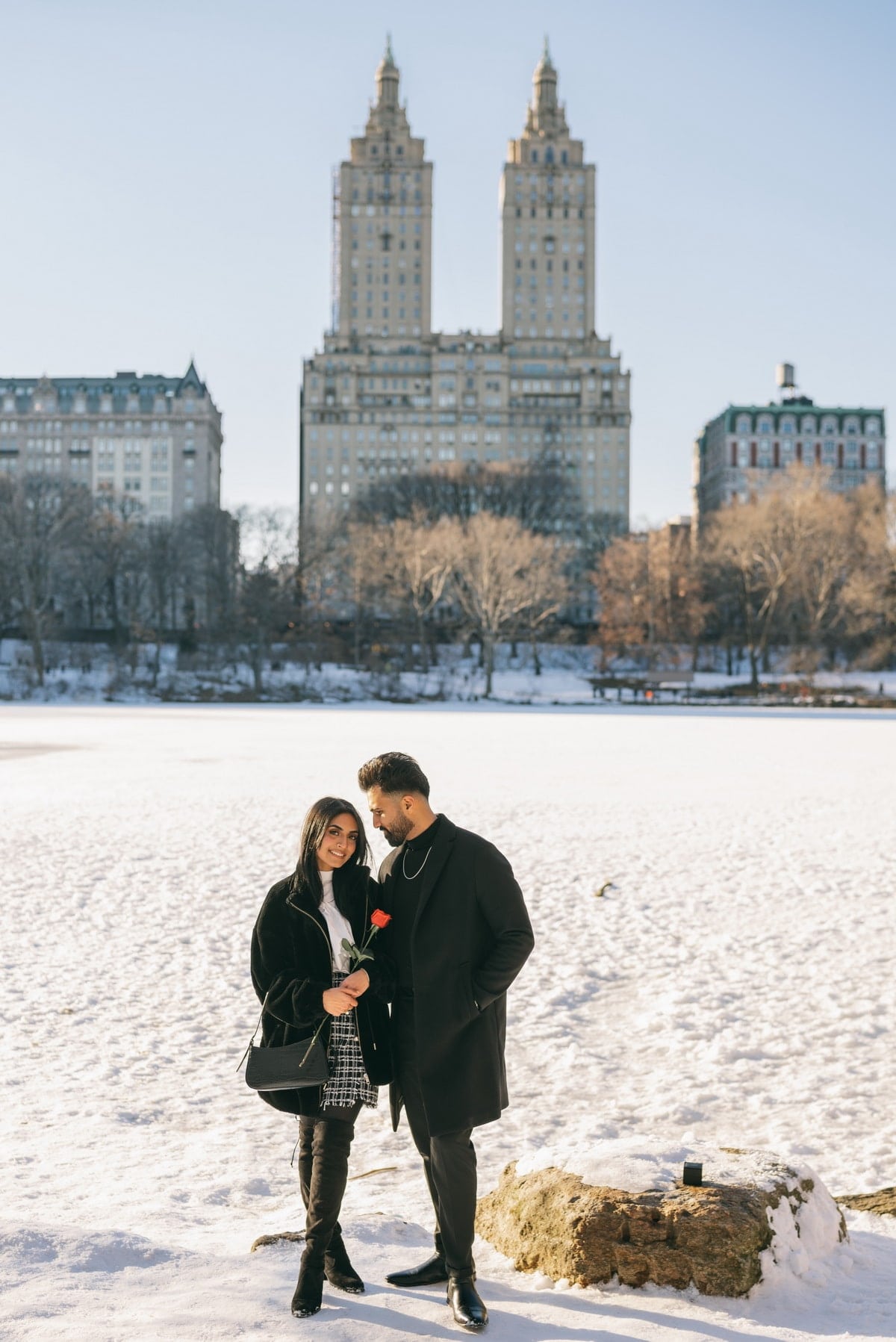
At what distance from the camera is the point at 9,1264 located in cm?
443

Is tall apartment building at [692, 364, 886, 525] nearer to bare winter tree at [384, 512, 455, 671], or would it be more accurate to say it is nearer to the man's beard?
bare winter tree at [384, 512, 455, 671]

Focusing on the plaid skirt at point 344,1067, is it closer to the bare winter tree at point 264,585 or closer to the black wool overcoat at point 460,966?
the black wool overcoat at point 460,966

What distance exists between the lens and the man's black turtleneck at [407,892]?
14.1 feet

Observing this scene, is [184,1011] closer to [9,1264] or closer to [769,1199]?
[9,1264]

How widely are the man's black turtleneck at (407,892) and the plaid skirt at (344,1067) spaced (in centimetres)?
21

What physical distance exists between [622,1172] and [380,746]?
80.1 ft

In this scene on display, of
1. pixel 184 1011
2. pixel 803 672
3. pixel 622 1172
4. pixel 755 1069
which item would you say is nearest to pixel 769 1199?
pixel 622 1172

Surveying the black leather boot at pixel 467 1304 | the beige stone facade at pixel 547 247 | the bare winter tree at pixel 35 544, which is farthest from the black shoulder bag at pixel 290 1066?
the beige stone facade at pixel 547 247

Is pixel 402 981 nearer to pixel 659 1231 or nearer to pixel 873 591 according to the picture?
pixel 659 1231

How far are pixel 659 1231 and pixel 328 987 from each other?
1368mm

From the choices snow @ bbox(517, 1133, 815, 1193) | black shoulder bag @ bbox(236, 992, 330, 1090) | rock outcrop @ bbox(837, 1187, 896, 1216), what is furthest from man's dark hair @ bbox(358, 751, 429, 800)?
rock outcrop @ bbox(837, 1187, 896, 1216)

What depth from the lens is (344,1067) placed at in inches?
170

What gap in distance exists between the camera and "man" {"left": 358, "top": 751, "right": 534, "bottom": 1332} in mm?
4203

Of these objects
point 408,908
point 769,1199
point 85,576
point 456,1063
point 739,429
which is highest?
point 739,429
